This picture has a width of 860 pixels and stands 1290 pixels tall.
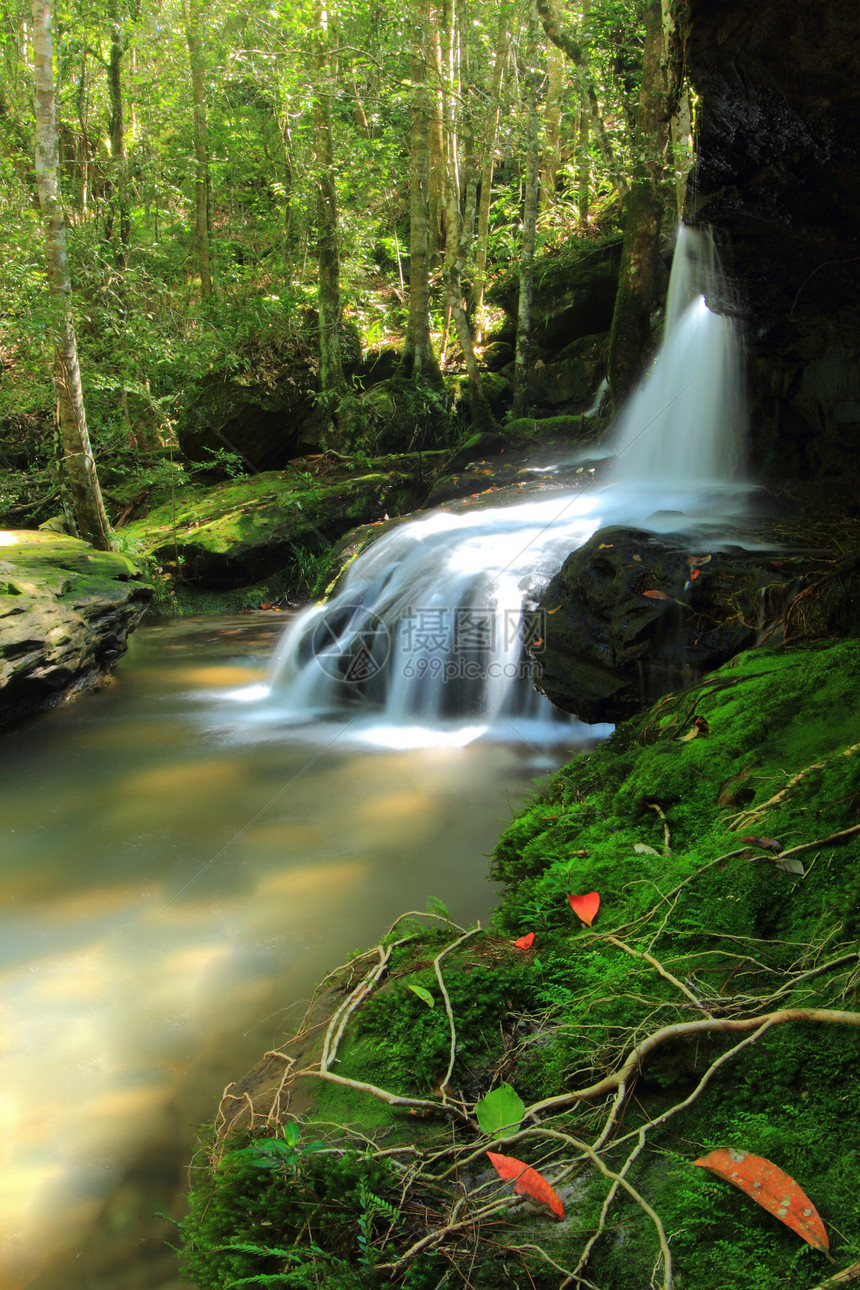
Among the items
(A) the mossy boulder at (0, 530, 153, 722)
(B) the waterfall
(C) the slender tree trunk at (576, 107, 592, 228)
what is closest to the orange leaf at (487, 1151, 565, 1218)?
(B) the waterfall

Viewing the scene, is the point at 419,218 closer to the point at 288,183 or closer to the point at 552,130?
the point at 288,183

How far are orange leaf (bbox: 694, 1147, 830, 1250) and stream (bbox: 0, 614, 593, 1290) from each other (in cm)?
162

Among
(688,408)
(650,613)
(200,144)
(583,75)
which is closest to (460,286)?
(583,75)

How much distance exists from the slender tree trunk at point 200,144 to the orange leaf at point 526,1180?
16059mm

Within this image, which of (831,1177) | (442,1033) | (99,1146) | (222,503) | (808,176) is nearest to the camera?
(831,1177)

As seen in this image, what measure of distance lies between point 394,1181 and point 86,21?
1592 cm

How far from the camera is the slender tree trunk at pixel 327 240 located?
1158 centimetres

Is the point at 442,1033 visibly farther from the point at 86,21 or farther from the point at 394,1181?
the point at 86,21

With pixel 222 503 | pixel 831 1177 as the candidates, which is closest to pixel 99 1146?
pixel 831 1177

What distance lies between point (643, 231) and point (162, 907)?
10.9m

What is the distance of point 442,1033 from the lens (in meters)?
1.71

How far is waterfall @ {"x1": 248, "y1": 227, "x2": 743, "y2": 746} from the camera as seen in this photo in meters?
6.39

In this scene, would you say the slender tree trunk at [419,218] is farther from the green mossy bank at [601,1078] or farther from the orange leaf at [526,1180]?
the orange leaf at [526,1180]

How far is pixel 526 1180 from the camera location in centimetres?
130
